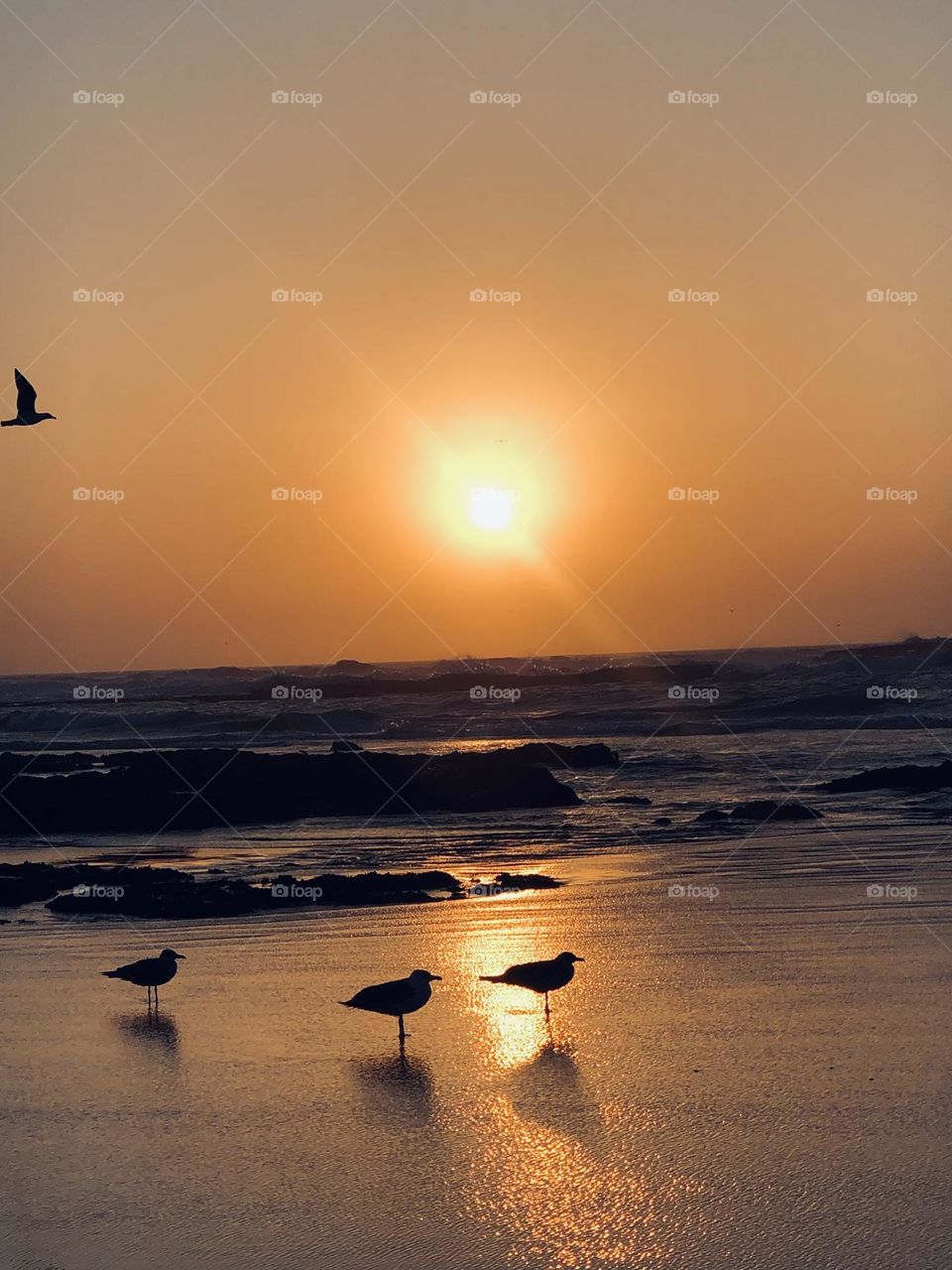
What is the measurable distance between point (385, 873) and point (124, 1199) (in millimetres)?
10435

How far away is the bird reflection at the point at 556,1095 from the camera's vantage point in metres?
6.64

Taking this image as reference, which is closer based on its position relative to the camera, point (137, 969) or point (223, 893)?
point (137, 969)

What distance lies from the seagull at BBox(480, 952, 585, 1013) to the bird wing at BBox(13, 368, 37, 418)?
723 centimetres

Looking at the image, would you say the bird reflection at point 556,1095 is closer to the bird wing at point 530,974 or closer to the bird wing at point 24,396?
the bird wing at point 530,974

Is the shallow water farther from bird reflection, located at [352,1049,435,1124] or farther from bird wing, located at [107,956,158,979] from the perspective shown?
bird wing, located at [107,956,158,979]

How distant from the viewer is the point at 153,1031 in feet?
28.7

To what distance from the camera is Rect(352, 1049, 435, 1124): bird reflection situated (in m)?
6.99

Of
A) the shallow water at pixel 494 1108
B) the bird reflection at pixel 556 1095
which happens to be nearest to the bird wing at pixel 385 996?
the shallow water at pixel 494 1108

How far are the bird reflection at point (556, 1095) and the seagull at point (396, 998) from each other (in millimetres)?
863

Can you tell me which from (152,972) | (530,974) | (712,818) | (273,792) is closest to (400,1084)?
(530,974)

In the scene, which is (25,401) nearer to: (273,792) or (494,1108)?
(494,1108)

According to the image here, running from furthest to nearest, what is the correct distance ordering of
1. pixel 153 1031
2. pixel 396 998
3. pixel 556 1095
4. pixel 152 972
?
pixel 152 972
pixel 153 1031
pixel 396 998
pixel 556 1095

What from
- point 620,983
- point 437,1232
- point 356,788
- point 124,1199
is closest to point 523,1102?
point 437,1232

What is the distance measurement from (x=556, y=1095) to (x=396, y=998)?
1.57 m
